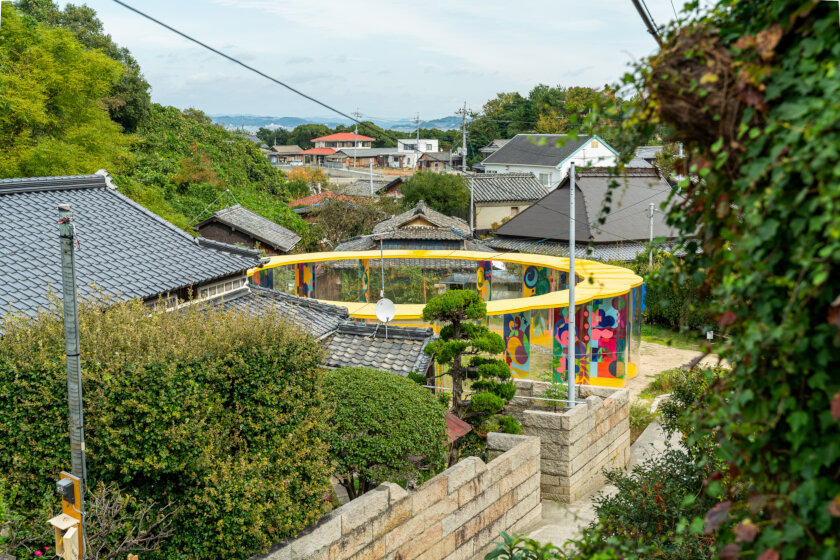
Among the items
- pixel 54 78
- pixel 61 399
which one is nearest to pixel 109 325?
pixel 61 399

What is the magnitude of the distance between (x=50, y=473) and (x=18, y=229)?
5.49 m

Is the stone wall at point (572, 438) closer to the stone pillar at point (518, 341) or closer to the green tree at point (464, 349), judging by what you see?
the green tree at point (464, 349)

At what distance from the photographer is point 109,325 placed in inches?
284

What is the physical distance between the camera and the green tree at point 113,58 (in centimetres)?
3700

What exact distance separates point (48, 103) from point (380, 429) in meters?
19.8

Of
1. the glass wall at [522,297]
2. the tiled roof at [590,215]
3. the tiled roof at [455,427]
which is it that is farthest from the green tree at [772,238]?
the tiled roof at [590,215]

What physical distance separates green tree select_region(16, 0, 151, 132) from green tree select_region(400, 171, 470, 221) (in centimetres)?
1554

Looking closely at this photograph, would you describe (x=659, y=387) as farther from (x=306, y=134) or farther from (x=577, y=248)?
(x=306, y=134)

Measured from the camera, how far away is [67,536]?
553 cm

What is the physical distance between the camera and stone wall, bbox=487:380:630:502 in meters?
11.5

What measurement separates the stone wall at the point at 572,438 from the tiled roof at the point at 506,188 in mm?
28435

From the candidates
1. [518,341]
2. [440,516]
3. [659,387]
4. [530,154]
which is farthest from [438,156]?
[440,516]

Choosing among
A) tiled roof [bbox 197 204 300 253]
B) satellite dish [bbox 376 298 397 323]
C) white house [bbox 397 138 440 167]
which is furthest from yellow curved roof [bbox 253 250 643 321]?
white house [bbox 397 138 440 167]

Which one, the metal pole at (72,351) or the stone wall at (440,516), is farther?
the stone wall at (440,516)
